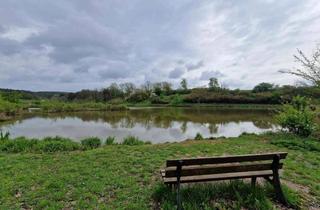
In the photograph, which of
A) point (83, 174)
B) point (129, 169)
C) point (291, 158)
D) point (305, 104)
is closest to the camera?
point (83, 174)

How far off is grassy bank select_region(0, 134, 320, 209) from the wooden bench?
0.25 meters

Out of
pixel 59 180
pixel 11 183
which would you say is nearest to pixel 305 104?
pixel 59 180

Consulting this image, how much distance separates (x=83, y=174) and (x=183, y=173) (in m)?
2.24

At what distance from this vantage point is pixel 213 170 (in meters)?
2.93

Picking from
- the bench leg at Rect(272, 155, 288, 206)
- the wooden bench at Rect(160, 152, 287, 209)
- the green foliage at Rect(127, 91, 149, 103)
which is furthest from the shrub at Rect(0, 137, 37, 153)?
the green foliage at Rect(127, 91, 149, 103)

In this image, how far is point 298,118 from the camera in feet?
27.7

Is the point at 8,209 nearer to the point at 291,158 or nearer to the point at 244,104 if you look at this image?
the point at 291,158

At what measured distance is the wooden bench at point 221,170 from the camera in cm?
274

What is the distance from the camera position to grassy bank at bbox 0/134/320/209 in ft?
9.82

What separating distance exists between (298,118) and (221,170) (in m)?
7.13

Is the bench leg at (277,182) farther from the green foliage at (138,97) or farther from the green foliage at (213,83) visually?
the green foliage at (213,83)

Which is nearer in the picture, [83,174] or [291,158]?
[83,174]

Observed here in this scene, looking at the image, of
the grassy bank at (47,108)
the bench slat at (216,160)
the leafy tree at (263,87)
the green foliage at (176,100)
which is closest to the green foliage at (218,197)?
the bench slat at (216,160)

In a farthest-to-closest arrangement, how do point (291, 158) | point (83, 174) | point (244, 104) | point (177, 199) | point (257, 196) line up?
point (244, 104), point (291, 158), point (83, 174), point (257, 196), point (177, 199)
